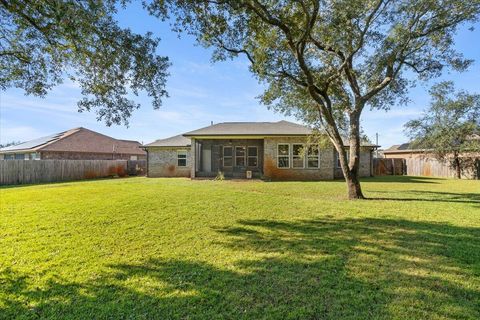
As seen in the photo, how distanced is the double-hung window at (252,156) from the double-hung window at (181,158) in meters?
5.46

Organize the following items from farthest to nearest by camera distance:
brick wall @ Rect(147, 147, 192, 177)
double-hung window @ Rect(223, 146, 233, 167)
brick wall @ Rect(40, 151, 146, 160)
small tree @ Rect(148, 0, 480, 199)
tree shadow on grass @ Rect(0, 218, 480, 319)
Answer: brick wall @ Rect(40, 151, 146, 160)
brick wall @ Rect(147, 147, 192, 177)
double-hung window @ Rect(223, 146, 233, 167)
small tree @ Rect(148, 0, 480, 199)
tree shadow on grass @ Rect(0, 218, 480, 319)

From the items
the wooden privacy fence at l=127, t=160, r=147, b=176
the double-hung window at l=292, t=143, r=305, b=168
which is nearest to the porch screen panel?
the double-hung window at l=292, t=143, r=305, b=168

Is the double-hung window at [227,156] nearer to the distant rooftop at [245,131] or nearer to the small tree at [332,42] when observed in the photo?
the distant rooftop at [245,131]

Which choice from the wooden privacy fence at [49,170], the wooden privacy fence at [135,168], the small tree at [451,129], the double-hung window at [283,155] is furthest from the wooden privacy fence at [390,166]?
the wooden privacy fence at [49,170]

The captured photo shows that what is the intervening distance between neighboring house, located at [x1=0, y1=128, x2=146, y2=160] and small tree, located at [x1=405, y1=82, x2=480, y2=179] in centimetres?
3145

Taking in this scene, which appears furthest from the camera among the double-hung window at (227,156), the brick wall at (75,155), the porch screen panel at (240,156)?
the brick wall at (75,155)

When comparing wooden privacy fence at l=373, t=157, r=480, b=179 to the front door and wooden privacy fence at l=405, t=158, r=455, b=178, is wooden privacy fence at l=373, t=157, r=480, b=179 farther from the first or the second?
the front door

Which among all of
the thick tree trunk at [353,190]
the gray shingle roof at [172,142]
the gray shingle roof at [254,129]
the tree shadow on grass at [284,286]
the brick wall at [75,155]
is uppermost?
the gray shingle roof at [254,129]

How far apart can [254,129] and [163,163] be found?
8147 mm

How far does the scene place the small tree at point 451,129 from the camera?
67.9 feet

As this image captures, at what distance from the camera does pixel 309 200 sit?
10047 millimetres

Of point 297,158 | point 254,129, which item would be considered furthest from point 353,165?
point 254,129

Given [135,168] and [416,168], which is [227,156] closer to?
[135,168]

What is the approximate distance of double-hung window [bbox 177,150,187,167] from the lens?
22.3 metres
